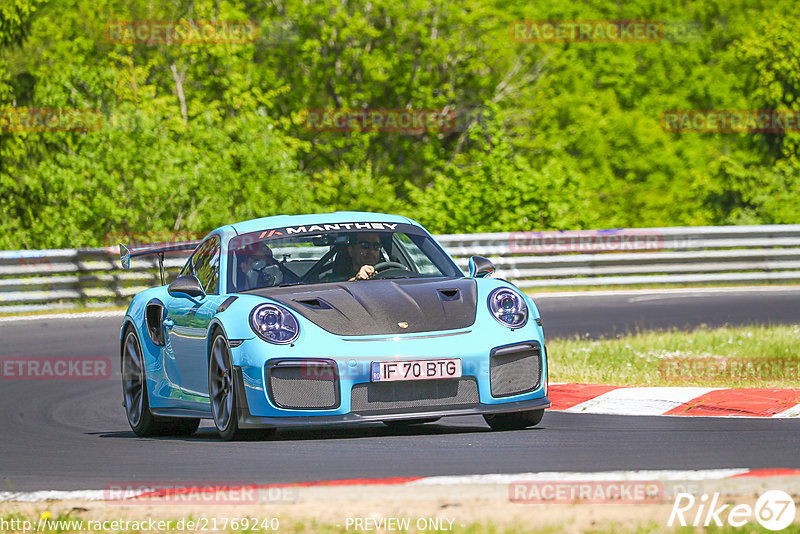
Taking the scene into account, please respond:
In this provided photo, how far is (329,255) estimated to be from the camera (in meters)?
8.47

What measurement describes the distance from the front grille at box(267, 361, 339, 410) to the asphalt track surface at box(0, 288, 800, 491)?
224mm

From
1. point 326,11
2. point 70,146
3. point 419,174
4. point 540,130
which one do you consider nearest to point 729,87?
point 540,130

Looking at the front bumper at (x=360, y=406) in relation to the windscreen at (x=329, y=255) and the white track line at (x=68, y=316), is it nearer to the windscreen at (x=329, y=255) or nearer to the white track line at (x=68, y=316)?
the windscreen at (x=329, y=255)

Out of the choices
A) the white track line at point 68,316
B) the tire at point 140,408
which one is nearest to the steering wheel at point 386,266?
the tire at point 140,408

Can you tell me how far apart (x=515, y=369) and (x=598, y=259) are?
42.7 feet

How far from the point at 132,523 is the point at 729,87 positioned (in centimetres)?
4983

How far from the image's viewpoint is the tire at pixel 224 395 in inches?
290

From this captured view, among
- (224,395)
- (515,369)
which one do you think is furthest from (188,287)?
(515,369)

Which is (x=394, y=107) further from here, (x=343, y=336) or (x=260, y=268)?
(x=343, y=336)

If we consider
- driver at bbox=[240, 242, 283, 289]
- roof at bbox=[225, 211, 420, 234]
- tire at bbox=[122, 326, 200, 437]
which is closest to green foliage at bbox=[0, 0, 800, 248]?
tire at bbox=[122, 326, 200, 437]

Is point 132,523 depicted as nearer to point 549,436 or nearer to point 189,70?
point 549,436

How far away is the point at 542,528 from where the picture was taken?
176 inches

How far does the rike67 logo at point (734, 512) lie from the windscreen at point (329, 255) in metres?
3.76

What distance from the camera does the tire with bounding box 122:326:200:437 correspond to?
8.99 meters
